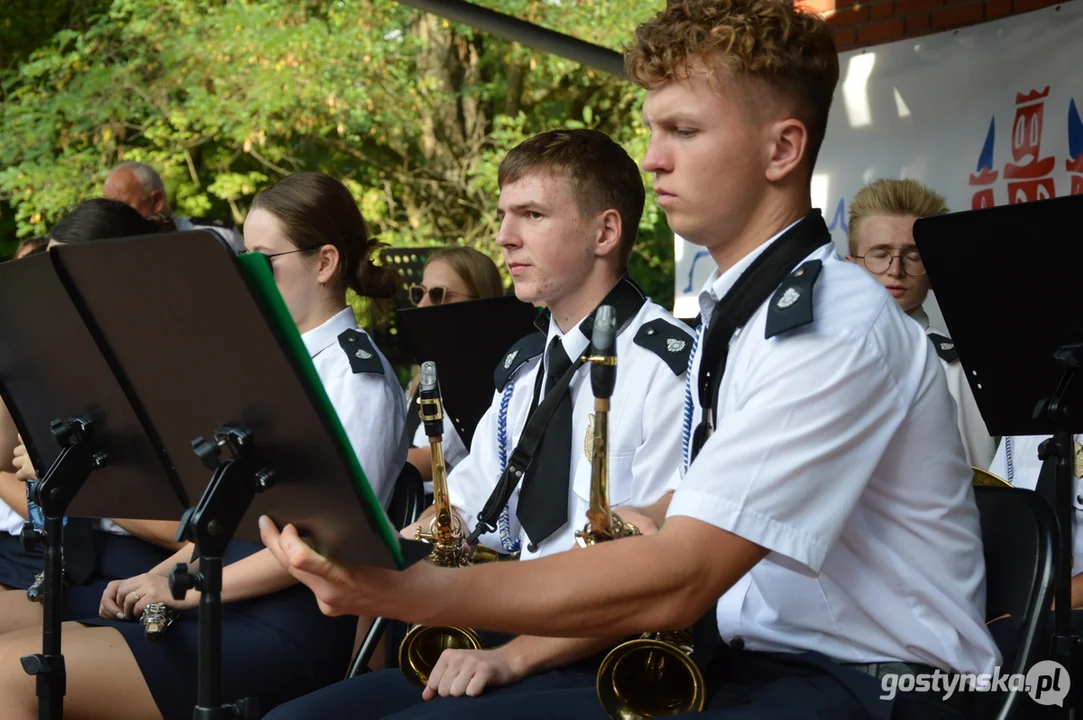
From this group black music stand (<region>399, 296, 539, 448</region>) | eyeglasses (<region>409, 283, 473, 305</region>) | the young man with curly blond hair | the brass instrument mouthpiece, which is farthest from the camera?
eyeglasses (<region>409, 283, 473, 305</region>)

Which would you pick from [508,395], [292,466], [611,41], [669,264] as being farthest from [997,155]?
[669,264]

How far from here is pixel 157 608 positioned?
3.00 m

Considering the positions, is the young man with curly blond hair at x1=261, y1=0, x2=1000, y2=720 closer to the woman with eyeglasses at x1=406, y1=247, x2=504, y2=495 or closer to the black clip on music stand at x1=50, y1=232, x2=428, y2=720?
the black clip on music stand at x1=50, y1=232, x2=428, y2=720

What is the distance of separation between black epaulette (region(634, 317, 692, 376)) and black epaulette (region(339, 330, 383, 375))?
0.80 m

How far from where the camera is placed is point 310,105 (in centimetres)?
1310

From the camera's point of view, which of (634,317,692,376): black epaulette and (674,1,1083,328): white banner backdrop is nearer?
(634,317,692,376): black epaulette

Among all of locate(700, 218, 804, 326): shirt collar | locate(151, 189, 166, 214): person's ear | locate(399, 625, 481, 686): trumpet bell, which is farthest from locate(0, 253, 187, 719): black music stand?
locate(151, 189, 166, 214): person's ear

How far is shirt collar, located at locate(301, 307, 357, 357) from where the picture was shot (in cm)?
349

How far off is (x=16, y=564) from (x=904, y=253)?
10.3 feet

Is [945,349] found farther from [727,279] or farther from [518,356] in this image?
[727,279]

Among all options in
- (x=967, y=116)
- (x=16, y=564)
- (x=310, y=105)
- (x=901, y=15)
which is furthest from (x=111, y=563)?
(x=310, y=105)

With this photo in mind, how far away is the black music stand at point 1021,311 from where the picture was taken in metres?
2.57

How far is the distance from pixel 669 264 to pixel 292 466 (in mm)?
13543

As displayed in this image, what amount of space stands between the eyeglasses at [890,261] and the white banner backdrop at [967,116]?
3.18ft
